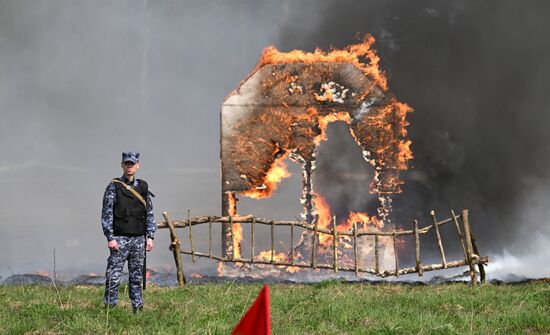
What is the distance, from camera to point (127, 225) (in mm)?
6801

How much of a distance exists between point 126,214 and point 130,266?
64 centimetres

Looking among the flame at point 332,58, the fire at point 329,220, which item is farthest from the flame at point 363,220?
the flame at point 332,58

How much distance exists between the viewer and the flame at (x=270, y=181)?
16188 millimetres

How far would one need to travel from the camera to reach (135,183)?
22.8 ft

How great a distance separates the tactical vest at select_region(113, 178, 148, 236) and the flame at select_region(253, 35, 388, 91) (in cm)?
1025

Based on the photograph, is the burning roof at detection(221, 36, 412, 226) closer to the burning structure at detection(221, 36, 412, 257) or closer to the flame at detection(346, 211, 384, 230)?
the burning structure at detection(221, 36, 412, 257)

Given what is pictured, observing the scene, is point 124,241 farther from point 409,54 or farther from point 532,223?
point 532,223

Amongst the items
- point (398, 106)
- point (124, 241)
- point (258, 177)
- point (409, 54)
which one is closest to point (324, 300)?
point (124, 241)

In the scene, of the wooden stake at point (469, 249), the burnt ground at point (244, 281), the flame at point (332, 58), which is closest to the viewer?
the wooden stake at point (469, 249)

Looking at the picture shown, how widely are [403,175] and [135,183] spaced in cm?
1105

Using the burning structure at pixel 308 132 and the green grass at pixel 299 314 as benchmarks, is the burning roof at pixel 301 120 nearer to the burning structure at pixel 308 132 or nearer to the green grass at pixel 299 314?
the burning structure at pixel 308 132

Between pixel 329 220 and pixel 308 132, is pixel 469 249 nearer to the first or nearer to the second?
pixel 329 220

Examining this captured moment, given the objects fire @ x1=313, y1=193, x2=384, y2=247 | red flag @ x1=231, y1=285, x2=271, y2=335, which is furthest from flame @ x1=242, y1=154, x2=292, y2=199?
red flag @ x1=231, y1=285, x2=271, y2=335

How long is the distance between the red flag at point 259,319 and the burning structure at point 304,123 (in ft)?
44.9
